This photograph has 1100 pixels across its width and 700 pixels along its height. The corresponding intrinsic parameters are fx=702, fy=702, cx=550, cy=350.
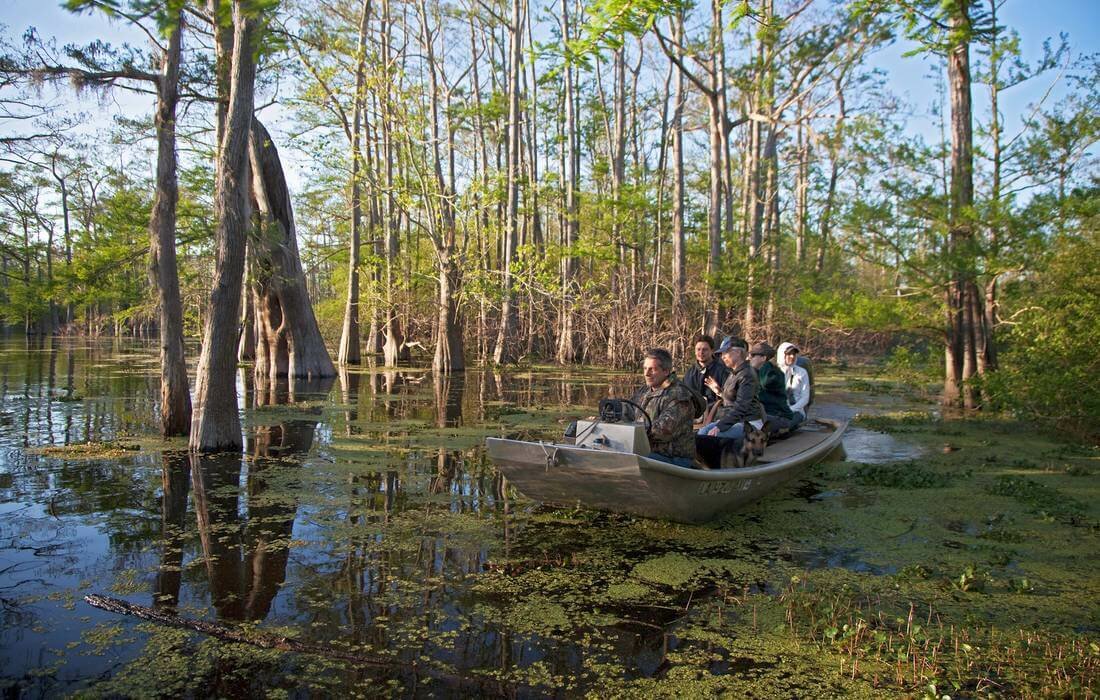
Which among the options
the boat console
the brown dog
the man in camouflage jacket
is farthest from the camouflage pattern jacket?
the brown dog

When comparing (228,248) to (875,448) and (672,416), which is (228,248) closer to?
(672,416)

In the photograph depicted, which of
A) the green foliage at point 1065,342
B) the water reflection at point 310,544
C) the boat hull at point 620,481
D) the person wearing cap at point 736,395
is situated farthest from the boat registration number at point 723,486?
the green foliage at point 1065,342

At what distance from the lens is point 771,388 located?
834 cm

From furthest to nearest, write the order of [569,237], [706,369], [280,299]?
[569,237]
[280,299]
[706,369]

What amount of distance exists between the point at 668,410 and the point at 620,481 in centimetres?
84

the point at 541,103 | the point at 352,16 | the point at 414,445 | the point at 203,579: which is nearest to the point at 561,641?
the point at 203,579

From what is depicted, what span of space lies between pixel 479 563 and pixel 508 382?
1361 cm

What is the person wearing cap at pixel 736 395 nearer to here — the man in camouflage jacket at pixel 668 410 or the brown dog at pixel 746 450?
the brown dog at pixel 746 450

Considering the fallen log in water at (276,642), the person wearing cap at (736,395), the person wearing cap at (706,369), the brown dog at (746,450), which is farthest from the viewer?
the person wearing cap at (706,369)

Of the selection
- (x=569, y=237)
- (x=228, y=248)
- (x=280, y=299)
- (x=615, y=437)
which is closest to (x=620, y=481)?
(x=615, y=437)

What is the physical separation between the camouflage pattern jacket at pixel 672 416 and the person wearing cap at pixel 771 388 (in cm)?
268

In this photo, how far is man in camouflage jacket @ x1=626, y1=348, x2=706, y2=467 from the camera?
18.3 ft

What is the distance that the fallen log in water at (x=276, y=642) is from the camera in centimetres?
321

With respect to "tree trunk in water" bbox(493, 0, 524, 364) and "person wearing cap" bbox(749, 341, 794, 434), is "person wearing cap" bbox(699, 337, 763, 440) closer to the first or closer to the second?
"person wearing cap" bbox(749, 341, 794, 434)
